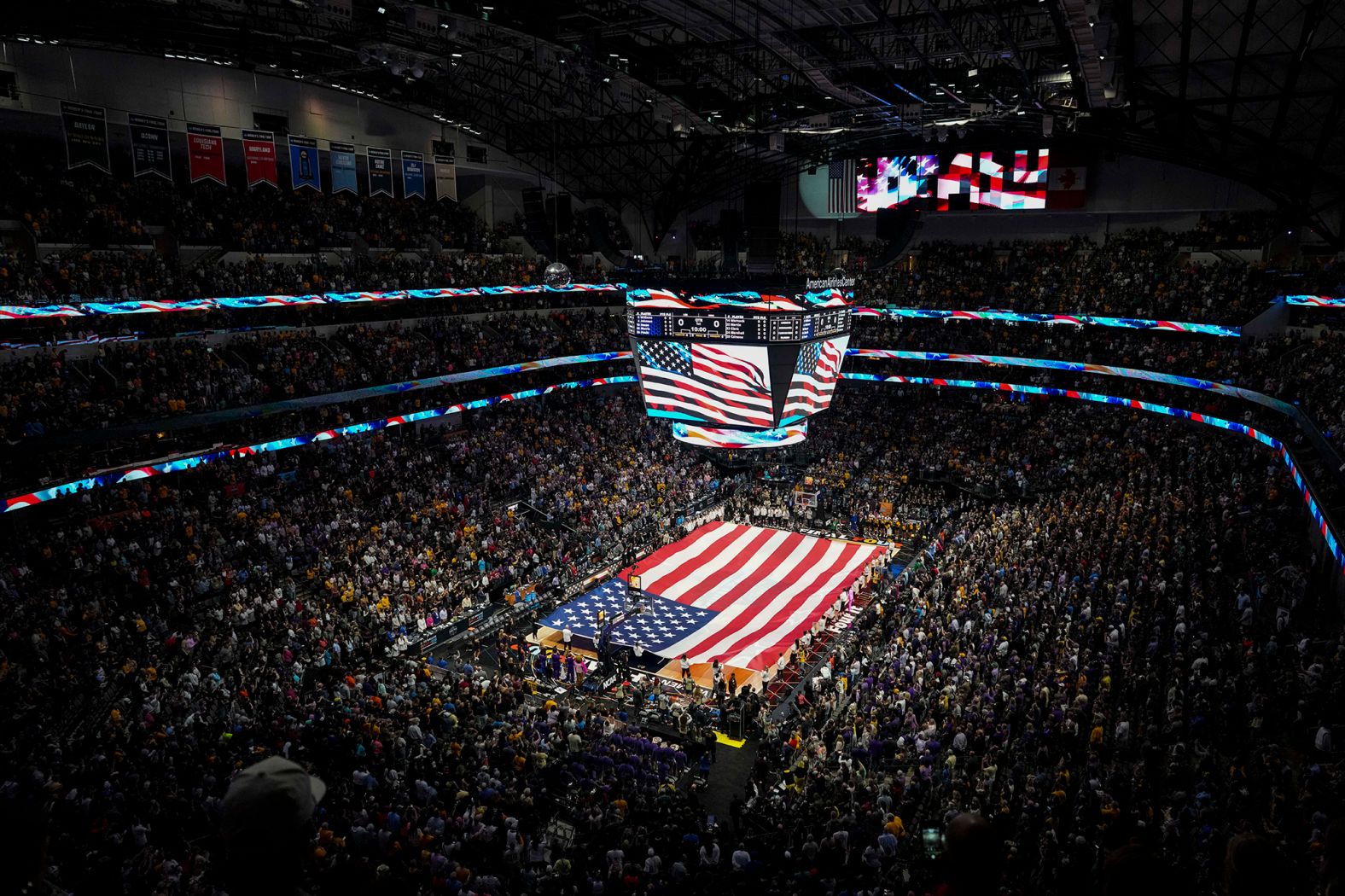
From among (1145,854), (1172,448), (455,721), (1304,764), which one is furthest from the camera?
(1172,448)

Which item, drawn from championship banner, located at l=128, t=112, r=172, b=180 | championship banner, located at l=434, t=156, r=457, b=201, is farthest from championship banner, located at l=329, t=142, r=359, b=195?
championship banner, located at l=128, t=112, r=172, b=180

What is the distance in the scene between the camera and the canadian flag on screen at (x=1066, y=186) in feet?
132

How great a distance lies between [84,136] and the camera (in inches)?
898

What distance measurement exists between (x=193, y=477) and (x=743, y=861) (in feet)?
76.9

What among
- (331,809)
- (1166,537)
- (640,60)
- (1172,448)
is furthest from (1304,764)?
(640,60)

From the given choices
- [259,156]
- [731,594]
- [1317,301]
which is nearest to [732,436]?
[731,594]

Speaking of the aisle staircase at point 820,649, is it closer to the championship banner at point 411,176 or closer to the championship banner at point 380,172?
the championship banner at point 411,176

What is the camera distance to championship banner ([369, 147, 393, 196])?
2894 cm

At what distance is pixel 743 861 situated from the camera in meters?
12.3

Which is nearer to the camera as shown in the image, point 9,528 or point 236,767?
point 236,767

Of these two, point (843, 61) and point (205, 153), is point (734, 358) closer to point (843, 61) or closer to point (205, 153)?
point (843, 61)

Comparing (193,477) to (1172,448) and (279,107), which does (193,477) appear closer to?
(279,107)

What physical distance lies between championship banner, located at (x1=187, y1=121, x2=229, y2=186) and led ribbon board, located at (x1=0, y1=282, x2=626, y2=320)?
5691 mm

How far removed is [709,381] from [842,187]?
64.2ft
